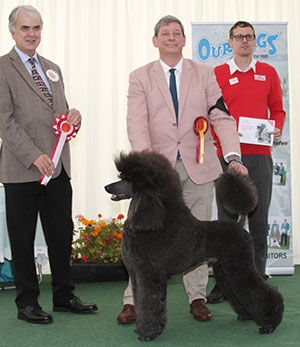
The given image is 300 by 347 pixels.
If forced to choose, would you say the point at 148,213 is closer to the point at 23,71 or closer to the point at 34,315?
the point at 34,315

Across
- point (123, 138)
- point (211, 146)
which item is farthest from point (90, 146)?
point (211, 146)

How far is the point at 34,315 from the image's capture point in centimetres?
276

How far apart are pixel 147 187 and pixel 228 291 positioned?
0.84 meters

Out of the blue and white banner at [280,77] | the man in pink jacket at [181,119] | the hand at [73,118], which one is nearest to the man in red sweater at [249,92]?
the man in pink jacket at [181,119]

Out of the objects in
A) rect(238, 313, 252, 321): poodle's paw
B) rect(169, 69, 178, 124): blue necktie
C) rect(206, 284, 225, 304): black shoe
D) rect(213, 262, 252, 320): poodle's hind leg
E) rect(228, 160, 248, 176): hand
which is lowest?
rect(206, 284, 225, 304): black shoe

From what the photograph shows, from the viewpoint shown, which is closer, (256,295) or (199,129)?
(256,295)

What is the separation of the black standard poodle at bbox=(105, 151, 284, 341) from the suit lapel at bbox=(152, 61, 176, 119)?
502 mm

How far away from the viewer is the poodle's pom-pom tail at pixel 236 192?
238 centimetres

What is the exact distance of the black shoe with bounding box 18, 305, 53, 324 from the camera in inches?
108

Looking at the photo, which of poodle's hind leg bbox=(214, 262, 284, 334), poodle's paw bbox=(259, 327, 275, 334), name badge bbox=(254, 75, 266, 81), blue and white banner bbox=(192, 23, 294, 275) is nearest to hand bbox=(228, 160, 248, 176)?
poodle's hind leg bbox=(214, 262, 284, 334)

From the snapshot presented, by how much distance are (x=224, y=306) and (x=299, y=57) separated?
3.08 m

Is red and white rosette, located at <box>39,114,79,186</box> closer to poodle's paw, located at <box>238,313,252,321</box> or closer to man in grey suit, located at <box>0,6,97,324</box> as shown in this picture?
man in grey suit, located at <box>0,6,97,324</box>

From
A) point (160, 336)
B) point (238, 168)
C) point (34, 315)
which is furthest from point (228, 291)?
point (34, 315)

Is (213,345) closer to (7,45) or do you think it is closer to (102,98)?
(102,98)
